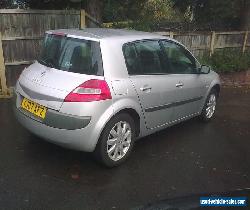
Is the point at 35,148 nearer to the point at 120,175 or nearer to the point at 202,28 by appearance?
the point at 120,175

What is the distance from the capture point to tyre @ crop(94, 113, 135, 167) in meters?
4.68

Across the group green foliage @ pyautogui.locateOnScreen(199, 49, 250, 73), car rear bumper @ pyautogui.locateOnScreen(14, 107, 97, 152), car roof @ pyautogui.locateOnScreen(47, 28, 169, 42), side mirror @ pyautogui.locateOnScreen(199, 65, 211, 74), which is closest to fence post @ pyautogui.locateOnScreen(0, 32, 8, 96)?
car roof @ pyautogui.locateOnScreen(47, 28, 169, 42)

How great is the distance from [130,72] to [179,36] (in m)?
6.17

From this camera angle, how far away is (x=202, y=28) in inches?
585

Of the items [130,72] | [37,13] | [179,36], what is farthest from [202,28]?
[130,72]

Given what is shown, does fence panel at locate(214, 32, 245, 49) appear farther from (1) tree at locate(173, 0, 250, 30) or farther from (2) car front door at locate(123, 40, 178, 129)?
(2) car front door at locate(123, 40, 178, 129)

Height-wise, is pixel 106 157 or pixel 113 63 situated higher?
pixel 113 63

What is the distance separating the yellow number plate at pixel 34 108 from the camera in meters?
4.62

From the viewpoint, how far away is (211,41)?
1182cm

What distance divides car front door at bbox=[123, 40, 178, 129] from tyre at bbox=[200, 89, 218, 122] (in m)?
1.41

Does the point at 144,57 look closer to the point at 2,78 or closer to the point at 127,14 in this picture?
the point at 2,78

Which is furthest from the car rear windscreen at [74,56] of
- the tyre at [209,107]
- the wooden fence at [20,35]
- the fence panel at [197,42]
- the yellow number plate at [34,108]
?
the fence panel at [197,42]

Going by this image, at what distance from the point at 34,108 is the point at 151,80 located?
1.66m

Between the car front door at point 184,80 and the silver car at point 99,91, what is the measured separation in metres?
0.06
